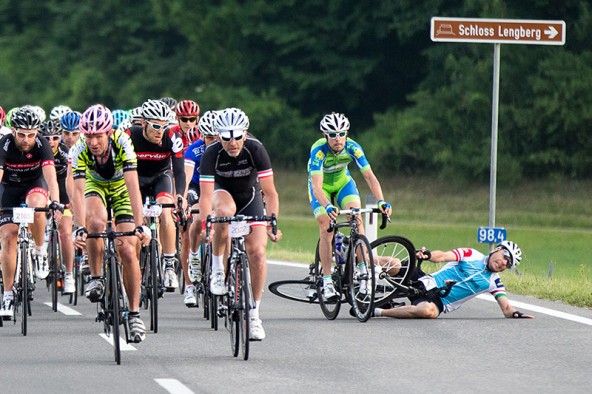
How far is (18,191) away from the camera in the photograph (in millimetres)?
14469

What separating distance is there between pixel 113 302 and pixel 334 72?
1385 inches

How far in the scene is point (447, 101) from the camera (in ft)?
137

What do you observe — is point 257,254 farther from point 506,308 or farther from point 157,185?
point 157,185

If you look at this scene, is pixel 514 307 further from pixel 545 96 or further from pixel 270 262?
pixel 545 96

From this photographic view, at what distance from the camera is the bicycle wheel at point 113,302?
1079 centimetres

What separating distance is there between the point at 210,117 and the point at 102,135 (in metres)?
2.98

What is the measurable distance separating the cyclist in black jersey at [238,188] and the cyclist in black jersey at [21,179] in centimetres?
210

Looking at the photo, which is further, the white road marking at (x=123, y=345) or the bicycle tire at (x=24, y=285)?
the bicycle tire at (x=24, y=285)

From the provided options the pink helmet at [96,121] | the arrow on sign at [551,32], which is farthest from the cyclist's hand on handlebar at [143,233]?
the arrow on sign at [551,32]

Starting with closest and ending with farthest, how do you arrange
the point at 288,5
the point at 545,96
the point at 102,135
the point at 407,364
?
1. the point at 407,364
2. the point at 102,135
3. the point at 545,96
4. the point at 288,5

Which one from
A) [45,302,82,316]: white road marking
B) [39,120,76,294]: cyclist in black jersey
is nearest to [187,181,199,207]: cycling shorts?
[39,120,76,294]: cyclist in black jersey

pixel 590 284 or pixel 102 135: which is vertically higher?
pixel 102 135

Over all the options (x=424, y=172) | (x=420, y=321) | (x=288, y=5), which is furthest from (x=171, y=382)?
(x=288, y=5)

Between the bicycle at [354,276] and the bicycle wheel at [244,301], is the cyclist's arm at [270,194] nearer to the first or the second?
the bicycle wheel at [244,301]
